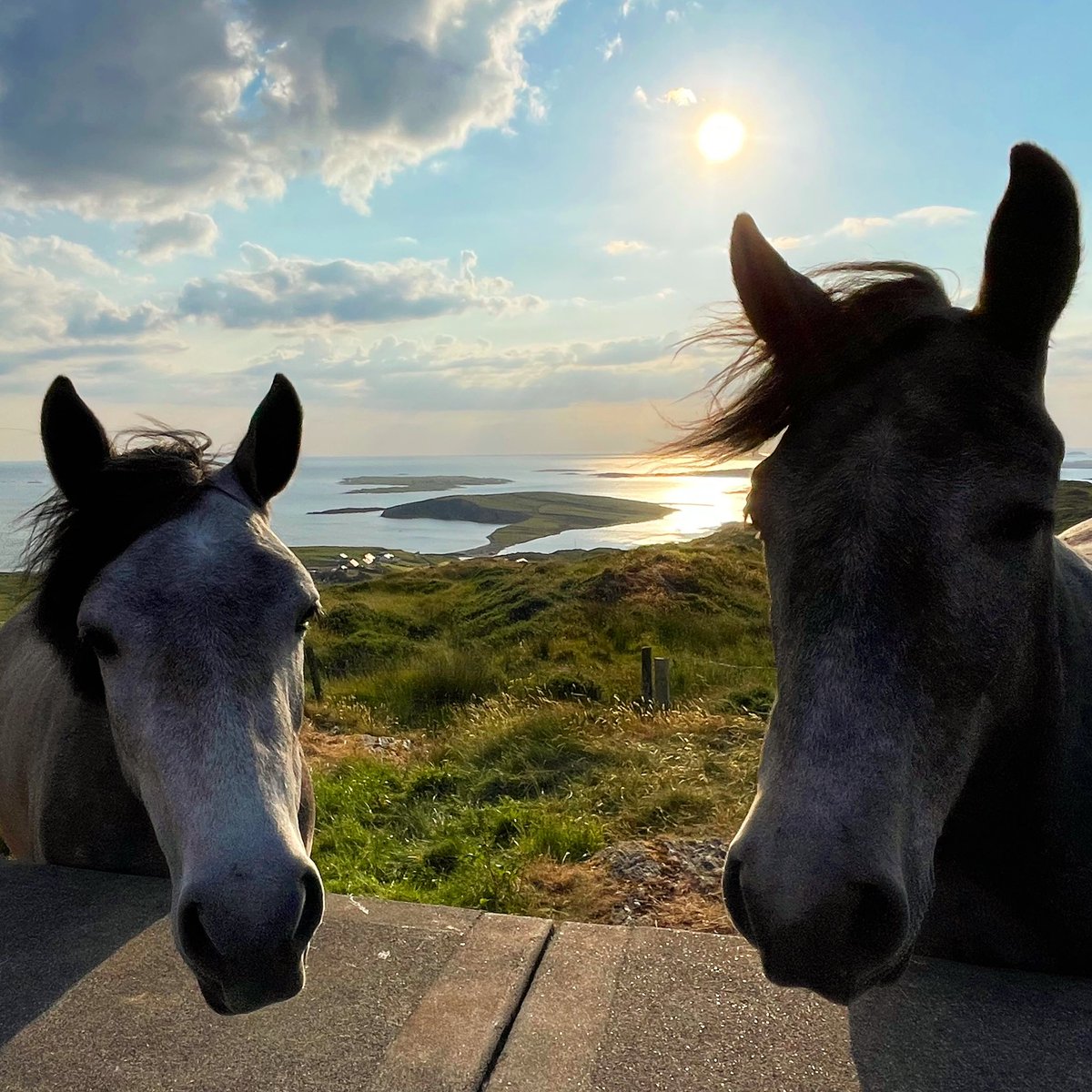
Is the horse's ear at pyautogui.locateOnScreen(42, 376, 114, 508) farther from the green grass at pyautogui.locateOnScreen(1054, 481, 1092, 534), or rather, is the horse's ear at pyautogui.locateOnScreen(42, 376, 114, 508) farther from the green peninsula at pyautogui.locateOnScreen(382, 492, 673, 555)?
the green peninsula at pyautogui.locateOnScreen(382, 492, 673, 555)

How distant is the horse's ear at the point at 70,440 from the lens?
9.13 feet

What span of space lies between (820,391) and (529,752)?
522 centimetres

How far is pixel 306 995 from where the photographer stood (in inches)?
109

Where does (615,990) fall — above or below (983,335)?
below

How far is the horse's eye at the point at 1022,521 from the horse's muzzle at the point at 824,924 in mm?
883

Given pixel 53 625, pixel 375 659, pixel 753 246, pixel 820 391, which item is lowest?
pixel 375 659

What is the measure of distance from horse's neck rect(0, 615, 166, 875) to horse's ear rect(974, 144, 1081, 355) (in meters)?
3.24

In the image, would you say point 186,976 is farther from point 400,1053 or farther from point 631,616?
point 631,616

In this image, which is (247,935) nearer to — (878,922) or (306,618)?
(306,618)

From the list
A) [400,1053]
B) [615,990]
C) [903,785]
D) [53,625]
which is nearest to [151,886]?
[53,625]

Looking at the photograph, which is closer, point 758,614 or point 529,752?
point 529,752

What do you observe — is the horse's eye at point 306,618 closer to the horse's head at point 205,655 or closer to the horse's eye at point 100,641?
the horse's head at point 205,655

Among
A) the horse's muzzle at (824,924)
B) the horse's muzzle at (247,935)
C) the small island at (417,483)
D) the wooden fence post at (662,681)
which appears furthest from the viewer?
the small island at (417,483)

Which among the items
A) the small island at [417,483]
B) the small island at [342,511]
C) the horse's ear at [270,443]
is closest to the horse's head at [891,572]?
the horse's ear at [270,443]
